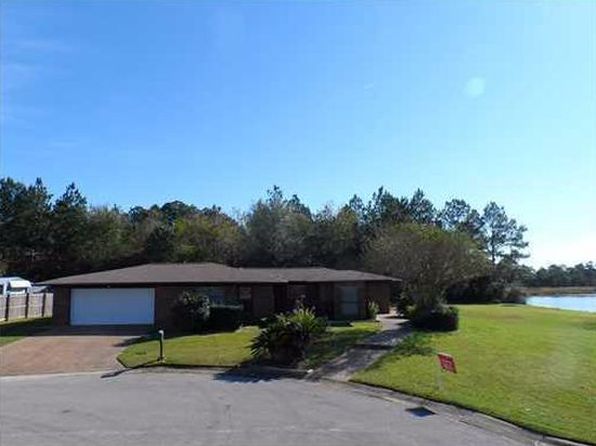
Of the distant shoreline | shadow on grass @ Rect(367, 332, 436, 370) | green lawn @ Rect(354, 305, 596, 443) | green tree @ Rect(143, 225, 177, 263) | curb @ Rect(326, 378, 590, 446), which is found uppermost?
green tree @ Rect(143, 225, 177, 263)

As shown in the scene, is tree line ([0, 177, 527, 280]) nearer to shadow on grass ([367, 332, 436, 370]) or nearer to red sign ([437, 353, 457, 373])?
shadow on grass ([367, 332, 436, 370])

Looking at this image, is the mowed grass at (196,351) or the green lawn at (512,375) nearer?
the green lawn at (512,375)

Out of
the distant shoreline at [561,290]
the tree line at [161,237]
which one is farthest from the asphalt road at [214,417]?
the distant shoreline at [561,290]

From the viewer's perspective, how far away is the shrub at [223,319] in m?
32.2

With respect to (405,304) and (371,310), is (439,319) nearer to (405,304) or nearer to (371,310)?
(405,304)

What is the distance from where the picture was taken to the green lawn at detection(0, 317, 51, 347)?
3073 centimetres

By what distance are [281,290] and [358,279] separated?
178 inches

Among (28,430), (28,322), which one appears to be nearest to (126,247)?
(28,322)

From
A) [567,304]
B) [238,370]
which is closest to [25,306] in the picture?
[238,370]

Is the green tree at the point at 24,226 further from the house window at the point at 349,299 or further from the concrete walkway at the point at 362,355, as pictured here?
the concrete walkway at the point at 362,355

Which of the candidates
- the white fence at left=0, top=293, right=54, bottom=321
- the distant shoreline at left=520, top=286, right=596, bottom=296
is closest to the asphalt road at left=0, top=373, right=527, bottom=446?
the white fence at left=0, top=293, right=54, bottom=321

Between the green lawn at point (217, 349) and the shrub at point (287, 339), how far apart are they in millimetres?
558

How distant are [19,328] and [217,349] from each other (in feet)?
50.9

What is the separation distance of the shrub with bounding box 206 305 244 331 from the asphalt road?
1252 centimetres
